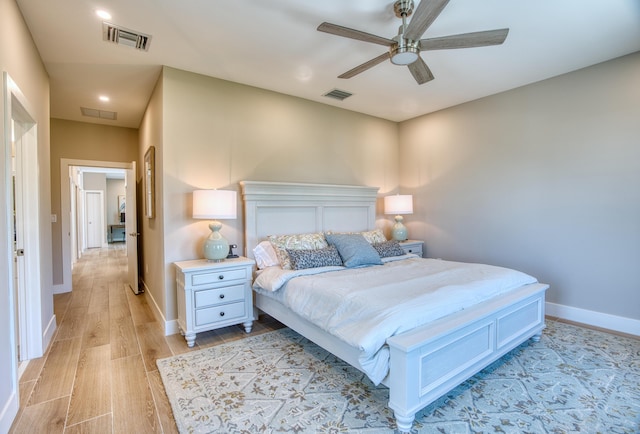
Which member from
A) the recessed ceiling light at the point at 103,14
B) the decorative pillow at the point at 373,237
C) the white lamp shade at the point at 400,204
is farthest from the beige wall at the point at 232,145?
the decorative pillow at the point at 373,237

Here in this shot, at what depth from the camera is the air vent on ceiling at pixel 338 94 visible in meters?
4.04

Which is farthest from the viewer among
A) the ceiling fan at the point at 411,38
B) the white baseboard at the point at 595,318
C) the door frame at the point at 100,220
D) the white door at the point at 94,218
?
the white door at the point at 94,218

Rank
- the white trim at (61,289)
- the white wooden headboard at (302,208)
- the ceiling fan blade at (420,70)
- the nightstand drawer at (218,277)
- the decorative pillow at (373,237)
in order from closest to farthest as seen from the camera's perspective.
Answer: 1. the ceiling fan blade at (420,70)
2. the nightstand drawer at (218,277)
3. the white wooden headboard at (302,208)
4. the decorative pillow at (373,237)
5. the white trim at (61,289)

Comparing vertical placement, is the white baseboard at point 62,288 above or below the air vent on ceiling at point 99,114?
below

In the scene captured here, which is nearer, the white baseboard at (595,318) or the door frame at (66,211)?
the white baseboard at (595,318)

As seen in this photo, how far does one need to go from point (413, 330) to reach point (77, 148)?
5.86 metres

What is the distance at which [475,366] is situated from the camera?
2.21 meters

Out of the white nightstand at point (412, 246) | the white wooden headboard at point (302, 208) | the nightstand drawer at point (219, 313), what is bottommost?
the nightstand drawer at point (219, 313)

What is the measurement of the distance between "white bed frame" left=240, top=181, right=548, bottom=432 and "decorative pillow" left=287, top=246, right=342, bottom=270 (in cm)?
46

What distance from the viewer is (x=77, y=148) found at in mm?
5125

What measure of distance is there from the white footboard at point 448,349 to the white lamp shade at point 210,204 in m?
2.12

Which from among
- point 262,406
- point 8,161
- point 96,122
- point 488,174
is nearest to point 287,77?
point 8,161

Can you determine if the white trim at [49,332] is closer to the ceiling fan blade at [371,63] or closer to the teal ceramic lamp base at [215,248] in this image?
the teal ceramic lamp base at [215,248]

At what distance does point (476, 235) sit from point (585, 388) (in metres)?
2.36
